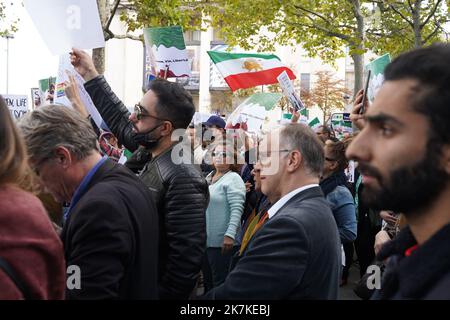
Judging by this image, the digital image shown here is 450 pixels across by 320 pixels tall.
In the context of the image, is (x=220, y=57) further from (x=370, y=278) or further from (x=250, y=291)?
(x=250, y=291)

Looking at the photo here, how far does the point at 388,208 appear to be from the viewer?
4.68ft

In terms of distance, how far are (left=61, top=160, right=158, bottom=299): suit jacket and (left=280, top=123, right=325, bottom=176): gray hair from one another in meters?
0.93

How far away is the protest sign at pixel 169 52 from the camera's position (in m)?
5.36

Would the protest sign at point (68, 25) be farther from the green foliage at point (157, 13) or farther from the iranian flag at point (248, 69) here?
the green foliage at point (157, 13)

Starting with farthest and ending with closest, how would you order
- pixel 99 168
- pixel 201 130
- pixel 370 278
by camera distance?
pixel 201 130 → pixel 370 278 → pixel 99 168

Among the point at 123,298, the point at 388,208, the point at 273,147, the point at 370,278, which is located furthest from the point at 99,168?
the point at 370,278

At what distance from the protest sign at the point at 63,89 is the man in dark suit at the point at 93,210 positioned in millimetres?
1502

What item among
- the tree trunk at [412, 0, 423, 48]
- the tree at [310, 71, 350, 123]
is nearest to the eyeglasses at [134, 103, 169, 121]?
the tree trunk at [412, 0, 423, 48]

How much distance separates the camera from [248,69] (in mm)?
6727

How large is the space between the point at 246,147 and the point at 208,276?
5.81 ft

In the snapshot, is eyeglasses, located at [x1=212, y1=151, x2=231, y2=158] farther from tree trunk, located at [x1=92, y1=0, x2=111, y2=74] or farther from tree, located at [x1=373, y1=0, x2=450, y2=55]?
tree, located at [x1=373, y1=0, x2=450, y2=55]

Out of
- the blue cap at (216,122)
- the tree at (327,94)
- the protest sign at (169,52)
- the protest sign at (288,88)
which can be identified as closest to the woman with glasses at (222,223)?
the protest sign at (169,52)

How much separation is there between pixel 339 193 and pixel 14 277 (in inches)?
153

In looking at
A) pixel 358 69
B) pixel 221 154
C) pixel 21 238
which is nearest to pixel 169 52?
pixel 221 154
